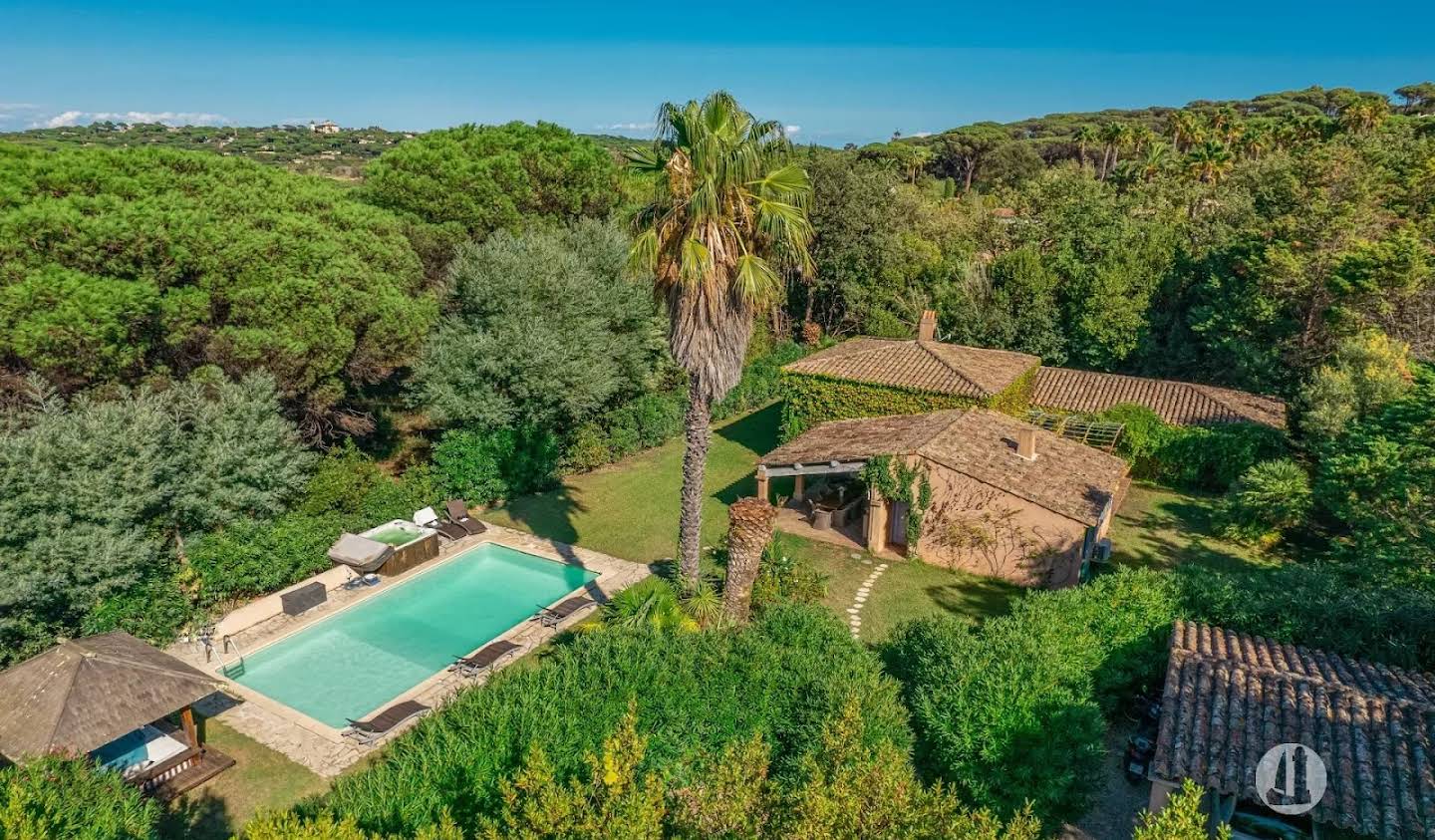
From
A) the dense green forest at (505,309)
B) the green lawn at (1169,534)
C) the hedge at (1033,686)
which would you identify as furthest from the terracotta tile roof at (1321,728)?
the green lawn at (1169,534)

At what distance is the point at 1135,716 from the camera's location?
47.2ft

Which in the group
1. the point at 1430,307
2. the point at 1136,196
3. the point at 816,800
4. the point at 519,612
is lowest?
the point at 519,612

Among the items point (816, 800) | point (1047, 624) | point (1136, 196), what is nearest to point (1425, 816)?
point (1047, 624)

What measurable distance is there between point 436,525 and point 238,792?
36.8 ft

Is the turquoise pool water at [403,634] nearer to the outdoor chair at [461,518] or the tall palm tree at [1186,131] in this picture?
the outdoor chair at [461,518]

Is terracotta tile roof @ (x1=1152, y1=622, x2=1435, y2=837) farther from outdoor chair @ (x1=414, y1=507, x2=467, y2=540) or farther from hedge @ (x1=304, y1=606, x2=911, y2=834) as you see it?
outdoor chair @ (x1=414, y1=507, x2=467, y2=540)

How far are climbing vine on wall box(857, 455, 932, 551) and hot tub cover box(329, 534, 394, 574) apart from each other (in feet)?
45.3

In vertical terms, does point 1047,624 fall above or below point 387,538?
above

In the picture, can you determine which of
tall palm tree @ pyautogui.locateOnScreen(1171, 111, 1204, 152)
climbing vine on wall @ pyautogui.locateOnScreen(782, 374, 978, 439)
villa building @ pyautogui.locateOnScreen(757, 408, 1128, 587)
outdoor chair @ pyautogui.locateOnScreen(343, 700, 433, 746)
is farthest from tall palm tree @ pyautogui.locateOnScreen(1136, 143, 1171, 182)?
outdoor chair @ pyautogui.locateOnScreen(343, 700, 433, 746)

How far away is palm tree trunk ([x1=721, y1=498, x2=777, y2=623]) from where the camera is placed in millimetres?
15352

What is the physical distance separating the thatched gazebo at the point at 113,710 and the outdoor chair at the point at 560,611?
22.5 feet

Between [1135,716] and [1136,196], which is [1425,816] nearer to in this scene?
[1135,716]

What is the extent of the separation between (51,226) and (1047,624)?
80.4 ft

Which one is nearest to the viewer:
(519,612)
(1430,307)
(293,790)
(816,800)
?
(816,800)
